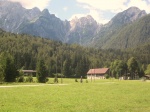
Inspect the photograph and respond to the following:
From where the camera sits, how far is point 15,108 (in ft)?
64.1

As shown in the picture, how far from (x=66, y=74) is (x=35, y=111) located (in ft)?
577

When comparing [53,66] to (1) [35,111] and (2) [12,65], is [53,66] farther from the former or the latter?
(1) [35,111]

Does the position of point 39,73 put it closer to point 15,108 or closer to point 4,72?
point 4,72

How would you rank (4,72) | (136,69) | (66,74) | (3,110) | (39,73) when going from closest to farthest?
1. (3,110)
2. (4,72)
3. (39,73)
4. (136,69)
5. (66,74)

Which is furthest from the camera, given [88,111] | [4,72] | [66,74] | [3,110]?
[66,74]

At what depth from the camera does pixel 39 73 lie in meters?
78.8

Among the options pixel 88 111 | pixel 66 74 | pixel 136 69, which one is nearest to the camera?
pixel 88 111

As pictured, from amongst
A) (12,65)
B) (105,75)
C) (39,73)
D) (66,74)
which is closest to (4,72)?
(12,65)

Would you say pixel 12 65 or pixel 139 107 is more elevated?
pixel 12 65

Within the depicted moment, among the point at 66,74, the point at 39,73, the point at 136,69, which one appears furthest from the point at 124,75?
the point at 39,73

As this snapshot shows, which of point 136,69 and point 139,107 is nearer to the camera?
point 139,107

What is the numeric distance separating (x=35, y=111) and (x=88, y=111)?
13.7ft

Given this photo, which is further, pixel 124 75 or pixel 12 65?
pixel 124 75

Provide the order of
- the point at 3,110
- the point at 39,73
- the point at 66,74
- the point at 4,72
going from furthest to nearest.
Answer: the point at 66,74, the point at 39,73, the point at 4,72, the point at 3,110
